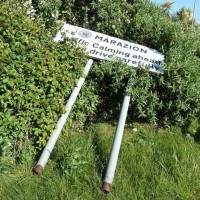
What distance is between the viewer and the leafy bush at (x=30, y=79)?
423 cm

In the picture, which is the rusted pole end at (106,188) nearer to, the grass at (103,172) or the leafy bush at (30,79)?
the grass at (103,172)

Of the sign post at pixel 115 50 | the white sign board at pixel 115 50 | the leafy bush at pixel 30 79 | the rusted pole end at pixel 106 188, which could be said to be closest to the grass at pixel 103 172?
the rusted pole end at pixel 106 188

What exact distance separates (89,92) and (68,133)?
0.74 metres

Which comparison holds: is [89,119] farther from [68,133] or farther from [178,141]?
[178,141]

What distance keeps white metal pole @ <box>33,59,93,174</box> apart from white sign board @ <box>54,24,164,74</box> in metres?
0.29

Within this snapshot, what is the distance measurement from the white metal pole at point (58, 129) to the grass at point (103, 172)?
8 centimetres

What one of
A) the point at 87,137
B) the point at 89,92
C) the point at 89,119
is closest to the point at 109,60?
the point at 89,92

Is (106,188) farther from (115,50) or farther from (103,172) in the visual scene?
(115,50)

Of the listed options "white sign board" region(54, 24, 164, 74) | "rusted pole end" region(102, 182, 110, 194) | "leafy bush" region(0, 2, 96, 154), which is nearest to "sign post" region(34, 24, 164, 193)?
"white sign board" region(54, 24, 164, 74)

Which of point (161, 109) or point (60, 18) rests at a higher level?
point (60, 18)

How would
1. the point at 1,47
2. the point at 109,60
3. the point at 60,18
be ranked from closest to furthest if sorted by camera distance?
the point at 1,47
the point at 109,60
the point at 60,18

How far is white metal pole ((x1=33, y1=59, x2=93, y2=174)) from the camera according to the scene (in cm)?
410

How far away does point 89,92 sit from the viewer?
5480 mm

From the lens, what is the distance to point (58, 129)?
4.54 meters
